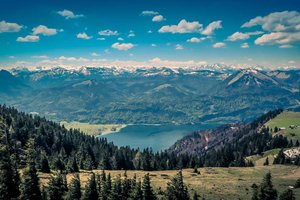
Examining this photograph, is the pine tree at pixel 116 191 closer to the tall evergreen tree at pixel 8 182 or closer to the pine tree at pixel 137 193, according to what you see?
the pine tree at pixel 137 193

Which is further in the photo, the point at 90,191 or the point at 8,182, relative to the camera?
the point at 90,191

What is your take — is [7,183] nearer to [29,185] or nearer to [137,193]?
[29,185]

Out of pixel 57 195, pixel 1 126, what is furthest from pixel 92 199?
pixel 1 126

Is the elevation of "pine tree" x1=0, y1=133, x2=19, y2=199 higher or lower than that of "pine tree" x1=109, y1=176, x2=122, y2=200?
higher

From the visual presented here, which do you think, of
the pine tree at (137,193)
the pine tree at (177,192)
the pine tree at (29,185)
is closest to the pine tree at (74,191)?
the pine tree at (29,185)

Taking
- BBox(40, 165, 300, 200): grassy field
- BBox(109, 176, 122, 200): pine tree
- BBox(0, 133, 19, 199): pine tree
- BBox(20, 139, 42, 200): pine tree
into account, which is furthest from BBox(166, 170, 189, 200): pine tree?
BBox(0, 133, 19, 199): pine tree

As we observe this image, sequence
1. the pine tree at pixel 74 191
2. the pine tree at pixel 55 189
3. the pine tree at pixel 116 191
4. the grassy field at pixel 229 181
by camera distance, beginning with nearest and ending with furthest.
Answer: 1. the pine tree at pixel 55 189
2. the pine tree at pixel 74 191
3. the pine tree at pixel 116 191
4. the grassy field at pixel 229 181

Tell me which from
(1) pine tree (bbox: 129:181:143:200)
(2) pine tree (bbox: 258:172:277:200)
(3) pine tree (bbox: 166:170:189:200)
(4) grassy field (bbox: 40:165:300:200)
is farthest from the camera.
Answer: (4) grassy field (bbox: 40:165:300:200)

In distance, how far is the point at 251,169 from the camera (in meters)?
155

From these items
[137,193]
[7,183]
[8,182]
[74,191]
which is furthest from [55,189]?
[137,193]

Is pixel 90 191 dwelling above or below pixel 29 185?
below

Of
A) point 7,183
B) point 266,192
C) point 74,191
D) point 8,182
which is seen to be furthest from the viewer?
point 266,192

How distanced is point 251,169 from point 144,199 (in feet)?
295

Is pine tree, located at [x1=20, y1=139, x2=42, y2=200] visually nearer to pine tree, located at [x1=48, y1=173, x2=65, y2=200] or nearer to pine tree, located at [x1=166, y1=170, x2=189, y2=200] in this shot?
pine tree, located at [x1=48, y1=173, x2=65, y2=200]
